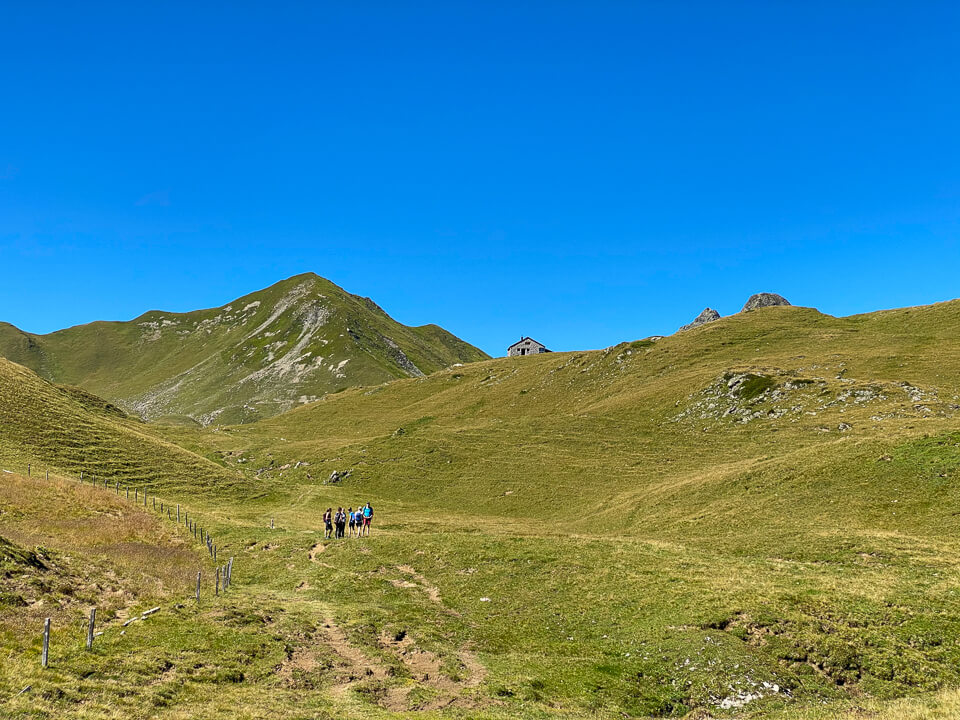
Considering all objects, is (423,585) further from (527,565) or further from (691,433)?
(691,433)

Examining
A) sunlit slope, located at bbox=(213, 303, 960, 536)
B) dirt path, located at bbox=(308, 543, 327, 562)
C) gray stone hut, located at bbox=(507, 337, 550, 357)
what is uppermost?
gray stone hut, located at bbox=(507, 337, 550, 357)

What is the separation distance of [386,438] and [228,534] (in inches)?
1847

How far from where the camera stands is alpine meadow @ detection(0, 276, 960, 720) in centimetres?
1816

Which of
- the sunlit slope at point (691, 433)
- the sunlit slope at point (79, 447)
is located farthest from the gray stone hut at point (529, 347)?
the sunlit slope at point (79, 447)

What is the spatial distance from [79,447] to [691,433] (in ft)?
275

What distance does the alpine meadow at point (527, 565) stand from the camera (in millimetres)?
18156

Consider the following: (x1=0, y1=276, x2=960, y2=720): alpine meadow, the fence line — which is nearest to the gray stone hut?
(x1=0, y1=276, x2=960, y2=720): alpine meadow

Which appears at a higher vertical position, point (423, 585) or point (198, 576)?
point (198, 576)

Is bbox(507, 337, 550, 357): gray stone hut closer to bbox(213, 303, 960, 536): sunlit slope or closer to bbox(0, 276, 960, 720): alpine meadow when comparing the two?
bbox(213, 303, 960, 536): sunlit slope

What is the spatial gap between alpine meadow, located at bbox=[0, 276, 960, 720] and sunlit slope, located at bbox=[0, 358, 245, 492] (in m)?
0.47

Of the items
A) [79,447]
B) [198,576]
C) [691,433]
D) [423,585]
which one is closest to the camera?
[198,576]

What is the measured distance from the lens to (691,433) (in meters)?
78.4

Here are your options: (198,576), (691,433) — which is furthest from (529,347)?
(198,576)

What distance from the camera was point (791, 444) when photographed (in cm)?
6378
